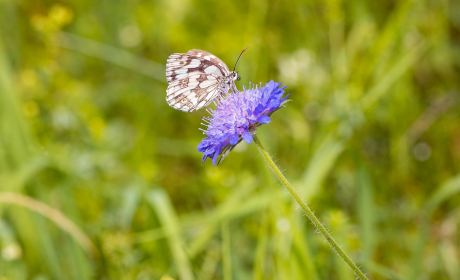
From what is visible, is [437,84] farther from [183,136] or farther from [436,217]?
[183,136]

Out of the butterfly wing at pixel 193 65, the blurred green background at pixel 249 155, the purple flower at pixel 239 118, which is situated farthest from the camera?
the blurred green background at pixel 249 155

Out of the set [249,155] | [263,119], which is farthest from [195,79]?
[249,155]

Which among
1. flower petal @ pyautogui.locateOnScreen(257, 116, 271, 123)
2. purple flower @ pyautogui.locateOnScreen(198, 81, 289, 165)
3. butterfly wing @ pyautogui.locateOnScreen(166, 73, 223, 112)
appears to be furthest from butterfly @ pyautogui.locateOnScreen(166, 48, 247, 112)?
flower petal @ pyautogui.locateOnScreen(257, 116, 271, 123)

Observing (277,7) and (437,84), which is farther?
(277,7)

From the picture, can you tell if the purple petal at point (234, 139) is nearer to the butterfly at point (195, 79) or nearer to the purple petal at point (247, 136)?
the purple petal at point (247, 136)

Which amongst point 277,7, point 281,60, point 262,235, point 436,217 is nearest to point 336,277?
point 262,235

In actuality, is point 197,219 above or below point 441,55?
below

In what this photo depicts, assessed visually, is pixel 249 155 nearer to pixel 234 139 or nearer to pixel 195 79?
pixel 195 79

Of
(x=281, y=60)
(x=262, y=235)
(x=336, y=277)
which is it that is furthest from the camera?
(x=281, y=60)

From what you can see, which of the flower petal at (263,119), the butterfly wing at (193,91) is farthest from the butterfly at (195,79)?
the flower petal at (263,119)
